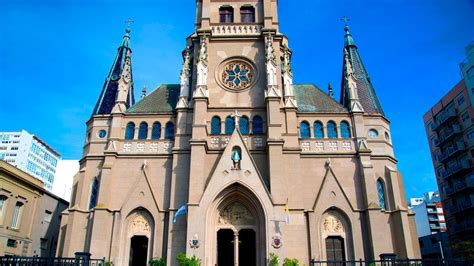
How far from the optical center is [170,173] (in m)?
27.9

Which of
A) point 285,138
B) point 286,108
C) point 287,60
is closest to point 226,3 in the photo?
point 287,60

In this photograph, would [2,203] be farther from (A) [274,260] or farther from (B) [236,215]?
(A) [274,260]

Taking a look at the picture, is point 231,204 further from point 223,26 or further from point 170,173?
point 223,26

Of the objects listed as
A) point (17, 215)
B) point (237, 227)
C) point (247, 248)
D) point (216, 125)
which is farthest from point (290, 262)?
point (17, 215)

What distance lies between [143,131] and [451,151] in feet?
118

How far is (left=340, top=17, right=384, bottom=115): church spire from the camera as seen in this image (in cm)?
3062

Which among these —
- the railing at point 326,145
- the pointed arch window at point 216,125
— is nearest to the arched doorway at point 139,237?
the pointed arch window at point 216,125

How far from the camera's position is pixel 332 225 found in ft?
87.2

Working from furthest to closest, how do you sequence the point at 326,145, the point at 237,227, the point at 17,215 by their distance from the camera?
the point at 17,215 < the point at 326,145 < the point at 237,227

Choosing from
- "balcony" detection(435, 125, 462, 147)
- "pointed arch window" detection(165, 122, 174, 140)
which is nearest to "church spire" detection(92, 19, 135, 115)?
"pointed arch window" detection(165, 122, 174, 140)

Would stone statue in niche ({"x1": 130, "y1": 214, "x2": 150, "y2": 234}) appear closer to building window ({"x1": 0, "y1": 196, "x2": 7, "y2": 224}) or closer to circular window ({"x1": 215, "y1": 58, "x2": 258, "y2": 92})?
building window ({"x1": 0, "y1": 196, "x2": 7, "y2": 224})

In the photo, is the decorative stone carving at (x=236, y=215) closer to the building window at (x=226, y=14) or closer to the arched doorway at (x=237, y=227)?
the arched doorway at (x=237, y=227)

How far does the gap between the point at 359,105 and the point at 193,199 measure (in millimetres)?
14653

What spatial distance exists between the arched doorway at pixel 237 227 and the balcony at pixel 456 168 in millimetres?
29050
